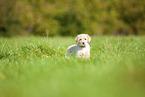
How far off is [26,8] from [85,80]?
20348 mm

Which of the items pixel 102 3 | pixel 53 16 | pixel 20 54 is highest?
pixel 102 3

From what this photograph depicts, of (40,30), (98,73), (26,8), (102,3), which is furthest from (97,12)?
(98,73)

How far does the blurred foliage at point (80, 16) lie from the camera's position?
2367 centimetres

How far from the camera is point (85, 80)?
7.79ft

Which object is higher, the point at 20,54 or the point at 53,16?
the point at 53,16

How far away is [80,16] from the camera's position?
81.4ft

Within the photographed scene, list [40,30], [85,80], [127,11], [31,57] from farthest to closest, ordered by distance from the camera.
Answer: [127,11] → [40,30] → [31,57] → [85,80]

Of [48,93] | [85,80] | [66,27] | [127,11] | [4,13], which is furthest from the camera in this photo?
[127,11]

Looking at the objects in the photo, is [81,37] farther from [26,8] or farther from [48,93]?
[26,8]

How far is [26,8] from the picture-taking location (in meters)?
20.7

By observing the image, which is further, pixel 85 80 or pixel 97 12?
pixel 97 12

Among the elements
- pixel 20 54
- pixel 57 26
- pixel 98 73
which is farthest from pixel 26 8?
pixel 98 73

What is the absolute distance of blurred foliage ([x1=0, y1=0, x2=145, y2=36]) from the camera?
23.7 meters

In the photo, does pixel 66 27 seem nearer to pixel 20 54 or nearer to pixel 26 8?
pixel 26 8
